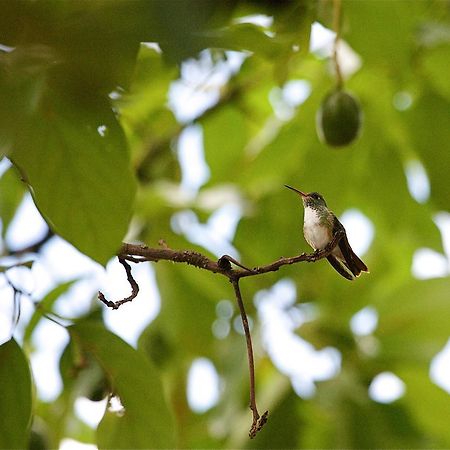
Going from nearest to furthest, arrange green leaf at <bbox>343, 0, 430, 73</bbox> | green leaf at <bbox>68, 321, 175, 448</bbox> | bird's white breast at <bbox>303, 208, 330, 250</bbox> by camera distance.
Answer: bird's white breast at <bbox>303, 208, 330, 250</bbox>
green leaf at <bbox>68, 321, 175, 448</bbox>
green leaf at <bbox>343, 0, 430, 73</bbox>

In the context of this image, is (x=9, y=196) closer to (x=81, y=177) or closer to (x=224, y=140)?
(x=224, y=140)

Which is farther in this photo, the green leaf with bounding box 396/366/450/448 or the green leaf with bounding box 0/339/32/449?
the green leaf with bounding box 396/366/450/448

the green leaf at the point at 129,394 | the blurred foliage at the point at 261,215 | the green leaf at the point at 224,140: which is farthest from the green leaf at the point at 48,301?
the green leaf at the point at 129,394

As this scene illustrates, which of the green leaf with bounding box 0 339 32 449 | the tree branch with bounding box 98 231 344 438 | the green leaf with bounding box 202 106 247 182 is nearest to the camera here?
the tree branch with bounding box 98 231 344 438

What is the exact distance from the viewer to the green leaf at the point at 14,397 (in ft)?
3.90

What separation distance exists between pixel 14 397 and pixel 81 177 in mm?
355

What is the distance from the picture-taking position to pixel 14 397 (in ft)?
3.98

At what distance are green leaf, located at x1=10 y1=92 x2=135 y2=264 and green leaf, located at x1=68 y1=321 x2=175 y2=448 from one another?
0.31m

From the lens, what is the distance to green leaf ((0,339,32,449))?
3.90 ft

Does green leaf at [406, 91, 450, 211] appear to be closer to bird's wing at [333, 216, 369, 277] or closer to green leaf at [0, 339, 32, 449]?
bird's wing at [333, 216, 369, 277]

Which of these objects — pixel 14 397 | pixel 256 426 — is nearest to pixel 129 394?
pixel 14 397

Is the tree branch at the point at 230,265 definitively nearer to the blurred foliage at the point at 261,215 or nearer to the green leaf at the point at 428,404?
the blurred foliage at the point at 261,215

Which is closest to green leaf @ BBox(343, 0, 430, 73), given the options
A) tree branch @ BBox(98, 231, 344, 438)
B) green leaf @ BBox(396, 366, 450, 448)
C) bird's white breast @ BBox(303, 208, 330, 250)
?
bird's white breast @ BBox(303, 208, 330, 250)

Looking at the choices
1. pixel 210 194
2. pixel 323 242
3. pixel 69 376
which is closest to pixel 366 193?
pixel 210 194
